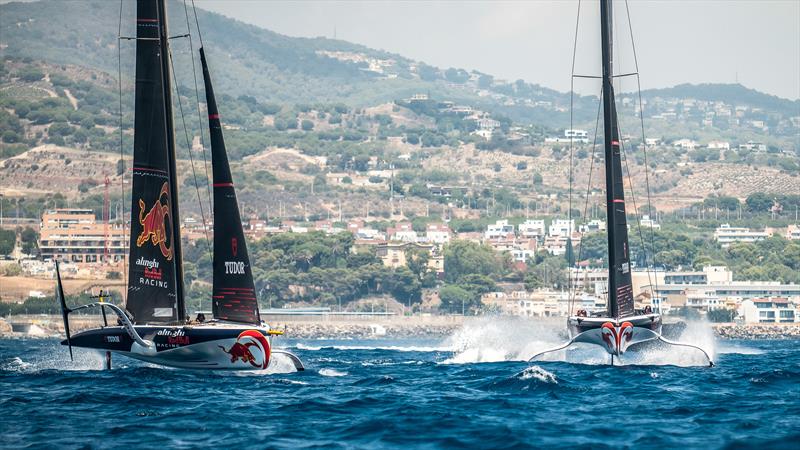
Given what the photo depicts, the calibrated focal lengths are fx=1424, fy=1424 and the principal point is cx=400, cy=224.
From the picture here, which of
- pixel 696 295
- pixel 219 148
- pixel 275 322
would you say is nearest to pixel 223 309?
pixel 219 148

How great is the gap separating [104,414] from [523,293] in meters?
164

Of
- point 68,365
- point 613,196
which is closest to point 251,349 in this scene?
point 68,365

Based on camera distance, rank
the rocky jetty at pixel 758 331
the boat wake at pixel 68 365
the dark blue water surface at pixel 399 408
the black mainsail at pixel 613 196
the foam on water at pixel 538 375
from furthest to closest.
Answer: the rocky jetty at pixel 758 331 < the black mainsail at pixel 613 196 < the boat wake at pixel 68 365 < the foam on water at pixel 538 375 < the dark blue water surface at pixel 399 408

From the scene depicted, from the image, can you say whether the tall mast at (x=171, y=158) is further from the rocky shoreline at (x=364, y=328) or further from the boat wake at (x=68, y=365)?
the rocky shoreline at (x=364, y=328)

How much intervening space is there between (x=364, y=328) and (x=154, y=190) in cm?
12757

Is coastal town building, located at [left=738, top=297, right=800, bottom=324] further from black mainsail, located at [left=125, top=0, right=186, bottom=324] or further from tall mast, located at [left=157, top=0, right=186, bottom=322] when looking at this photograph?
black mainsail, located at [left=125, top=0, right=186, bottom=324]

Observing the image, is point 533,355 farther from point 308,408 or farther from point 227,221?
point 308,408

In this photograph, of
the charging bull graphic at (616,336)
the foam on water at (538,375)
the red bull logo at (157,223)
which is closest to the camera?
the foam on water at (538,375)

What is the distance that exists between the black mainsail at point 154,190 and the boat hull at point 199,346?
88 cm

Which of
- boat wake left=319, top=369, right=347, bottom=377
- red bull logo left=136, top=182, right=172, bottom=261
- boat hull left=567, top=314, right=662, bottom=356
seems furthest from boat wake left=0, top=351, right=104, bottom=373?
boat hull left=567, top=314, right=662, bottom=356

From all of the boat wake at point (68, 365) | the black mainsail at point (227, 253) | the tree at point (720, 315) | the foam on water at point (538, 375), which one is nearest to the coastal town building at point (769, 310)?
the tree at point (720, 315)

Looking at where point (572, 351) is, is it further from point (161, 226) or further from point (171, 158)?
point (171, 158)

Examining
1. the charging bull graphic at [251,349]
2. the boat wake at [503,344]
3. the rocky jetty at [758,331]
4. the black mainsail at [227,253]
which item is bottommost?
the rocky jetty at [758,331]

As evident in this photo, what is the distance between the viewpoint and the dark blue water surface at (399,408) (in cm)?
2820
